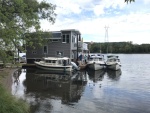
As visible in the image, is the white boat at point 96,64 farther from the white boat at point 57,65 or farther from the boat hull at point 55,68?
the boat hull at point 55,68

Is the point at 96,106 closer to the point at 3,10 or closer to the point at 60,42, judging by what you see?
the point at 3,10

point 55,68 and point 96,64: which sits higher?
point 96,64

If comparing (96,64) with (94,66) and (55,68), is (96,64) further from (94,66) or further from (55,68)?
(55,68)

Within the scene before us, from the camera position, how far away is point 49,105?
14.4m

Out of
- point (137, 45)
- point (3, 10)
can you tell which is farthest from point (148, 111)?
point (137, 45)

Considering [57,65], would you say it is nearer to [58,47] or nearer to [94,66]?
[94,66]

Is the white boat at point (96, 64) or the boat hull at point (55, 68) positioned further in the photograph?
the white boat at point (96, 64)

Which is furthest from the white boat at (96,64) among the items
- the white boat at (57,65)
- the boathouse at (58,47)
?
the white boat at (57,65)

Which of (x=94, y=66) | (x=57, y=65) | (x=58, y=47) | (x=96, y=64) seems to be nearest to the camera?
(x=57, y=65)

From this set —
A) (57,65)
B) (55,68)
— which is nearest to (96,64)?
(57,65)

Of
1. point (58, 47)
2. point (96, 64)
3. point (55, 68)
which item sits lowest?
point (55, 68)

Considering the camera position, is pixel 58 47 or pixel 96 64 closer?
pixel 96 64

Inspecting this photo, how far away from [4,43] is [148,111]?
9.53 m

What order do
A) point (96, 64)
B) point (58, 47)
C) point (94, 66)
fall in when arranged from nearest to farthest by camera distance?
point (94, 66) → point (96, 64) → point (58, 47)
